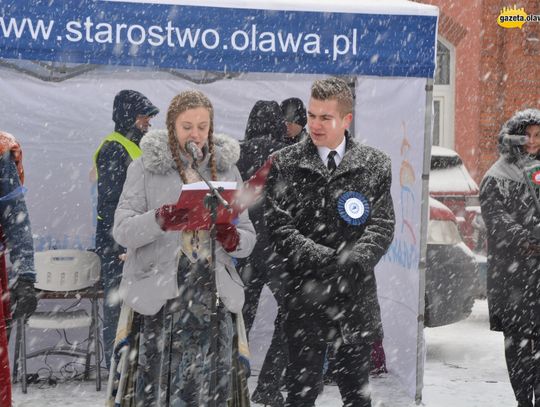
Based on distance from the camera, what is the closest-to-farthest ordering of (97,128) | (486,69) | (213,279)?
(213,279)
(97,128)
(486,69)

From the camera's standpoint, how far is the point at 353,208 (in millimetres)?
4363

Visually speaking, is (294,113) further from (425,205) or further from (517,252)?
(517,252)

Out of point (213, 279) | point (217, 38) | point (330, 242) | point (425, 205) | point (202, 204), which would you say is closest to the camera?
point (202, 204)

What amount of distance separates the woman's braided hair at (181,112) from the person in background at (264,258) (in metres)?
1.90

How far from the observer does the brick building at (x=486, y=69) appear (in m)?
14.7

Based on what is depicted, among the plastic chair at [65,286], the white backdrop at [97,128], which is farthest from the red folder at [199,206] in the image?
the plastic chair at [65,286]

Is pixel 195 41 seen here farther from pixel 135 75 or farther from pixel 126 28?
pixel 135 75

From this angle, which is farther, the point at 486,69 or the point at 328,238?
the point at 486,69

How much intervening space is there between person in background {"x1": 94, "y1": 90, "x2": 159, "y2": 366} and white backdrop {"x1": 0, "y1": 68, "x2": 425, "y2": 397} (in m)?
0.93

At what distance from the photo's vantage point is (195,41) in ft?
19.9

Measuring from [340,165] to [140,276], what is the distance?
3.49ft

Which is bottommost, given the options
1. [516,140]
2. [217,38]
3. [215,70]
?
[516,140]

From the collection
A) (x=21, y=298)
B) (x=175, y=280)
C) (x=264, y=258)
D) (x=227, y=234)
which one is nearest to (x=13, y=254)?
(x=21, y=298)

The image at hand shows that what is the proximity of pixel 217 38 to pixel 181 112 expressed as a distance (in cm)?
196
